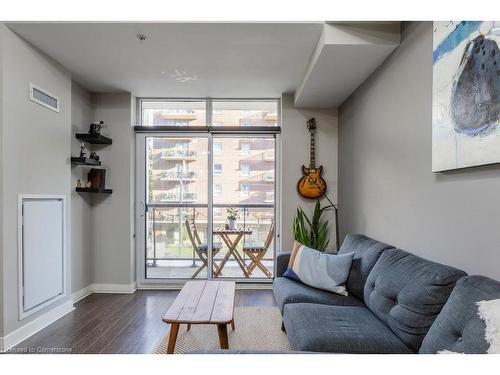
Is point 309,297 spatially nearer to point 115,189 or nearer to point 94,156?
point 115,189

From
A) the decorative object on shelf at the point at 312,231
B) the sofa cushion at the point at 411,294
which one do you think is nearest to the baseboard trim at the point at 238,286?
the decorative object on shelf at the point at 312,231

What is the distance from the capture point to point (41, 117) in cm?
290

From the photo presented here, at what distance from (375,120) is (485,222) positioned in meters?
1.60

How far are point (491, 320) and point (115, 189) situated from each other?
396 centimetres

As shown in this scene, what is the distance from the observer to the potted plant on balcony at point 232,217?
14.4 feet

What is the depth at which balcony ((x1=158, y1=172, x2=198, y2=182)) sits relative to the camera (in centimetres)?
436

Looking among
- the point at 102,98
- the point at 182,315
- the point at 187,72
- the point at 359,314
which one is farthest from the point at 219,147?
the point at 359,314

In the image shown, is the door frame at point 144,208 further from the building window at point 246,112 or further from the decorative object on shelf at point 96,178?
the decorative object on shelf at point 96,178

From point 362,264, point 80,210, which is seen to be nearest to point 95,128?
point 80,210

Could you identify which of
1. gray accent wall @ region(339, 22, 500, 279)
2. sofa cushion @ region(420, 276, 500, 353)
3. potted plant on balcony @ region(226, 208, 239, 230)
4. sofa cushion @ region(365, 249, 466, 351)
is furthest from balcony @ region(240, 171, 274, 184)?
sofa cushion @ region(420, 276, 500, 353)

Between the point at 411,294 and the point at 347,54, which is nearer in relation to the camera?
the point at 411,294

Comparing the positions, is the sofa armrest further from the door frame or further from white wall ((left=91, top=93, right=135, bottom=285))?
white wall ((left=91, top=93, right=135, bottom=285))

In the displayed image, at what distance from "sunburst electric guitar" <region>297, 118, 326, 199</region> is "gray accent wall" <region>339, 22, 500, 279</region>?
536mm

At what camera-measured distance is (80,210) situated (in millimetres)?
3805
